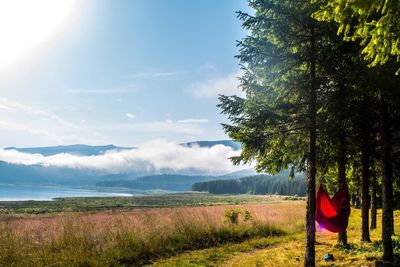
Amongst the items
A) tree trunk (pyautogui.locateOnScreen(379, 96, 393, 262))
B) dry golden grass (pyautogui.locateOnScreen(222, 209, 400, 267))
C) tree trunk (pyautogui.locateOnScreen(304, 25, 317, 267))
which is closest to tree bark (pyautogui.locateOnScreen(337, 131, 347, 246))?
dry golden grass (pyautogui.locateOnScreen(222, 209, 400, 267))

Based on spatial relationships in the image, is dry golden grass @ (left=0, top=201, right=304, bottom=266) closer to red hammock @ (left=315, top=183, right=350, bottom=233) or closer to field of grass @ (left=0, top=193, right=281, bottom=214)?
red hammock @ (left=315, top=183, right=350, bottom=233)

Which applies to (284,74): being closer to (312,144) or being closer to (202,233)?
(312,144)

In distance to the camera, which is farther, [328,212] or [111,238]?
[111,238]

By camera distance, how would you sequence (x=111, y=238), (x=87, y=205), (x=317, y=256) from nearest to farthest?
(x=317, y=256) → (x=111, y=238) → (x=87, y=205)

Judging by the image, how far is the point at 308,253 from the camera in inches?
456

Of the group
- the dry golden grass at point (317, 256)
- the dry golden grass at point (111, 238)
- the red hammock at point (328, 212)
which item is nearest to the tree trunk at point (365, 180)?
the dry golden grass at point (317, 256)

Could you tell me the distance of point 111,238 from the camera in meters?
15.3

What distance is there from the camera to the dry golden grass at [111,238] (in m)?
12.1

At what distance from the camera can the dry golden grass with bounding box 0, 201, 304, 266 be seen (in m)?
12.1

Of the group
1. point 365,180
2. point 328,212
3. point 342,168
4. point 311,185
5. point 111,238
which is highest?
point 342,168

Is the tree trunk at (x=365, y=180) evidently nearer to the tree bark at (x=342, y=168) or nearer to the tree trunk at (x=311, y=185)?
the tree bark at (x=342, y=168)

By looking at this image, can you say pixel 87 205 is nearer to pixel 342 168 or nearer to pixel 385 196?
pixel 342 168

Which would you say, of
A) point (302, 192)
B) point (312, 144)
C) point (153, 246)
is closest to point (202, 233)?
point (153, 246)

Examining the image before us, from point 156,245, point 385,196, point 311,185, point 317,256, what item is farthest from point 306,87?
point 156,245
